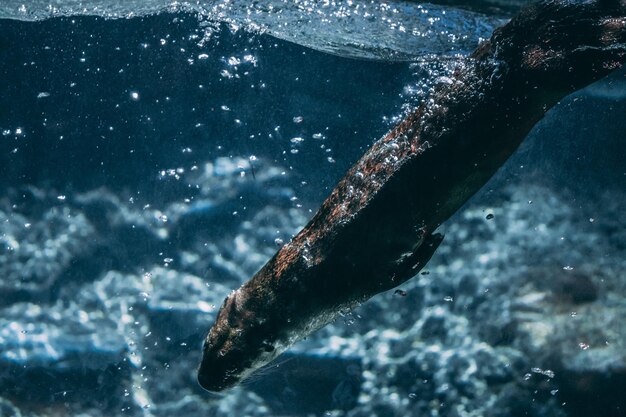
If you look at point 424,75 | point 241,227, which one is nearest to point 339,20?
point 424,75

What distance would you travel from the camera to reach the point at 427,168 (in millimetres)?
Answer: 3561

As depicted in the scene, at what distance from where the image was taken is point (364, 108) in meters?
6.57

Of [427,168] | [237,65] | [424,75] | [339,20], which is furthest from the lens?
[237,65]

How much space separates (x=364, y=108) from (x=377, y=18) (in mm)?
1203

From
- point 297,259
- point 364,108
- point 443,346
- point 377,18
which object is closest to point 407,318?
point 443,346

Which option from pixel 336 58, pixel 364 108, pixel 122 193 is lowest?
→ pixel 122 193

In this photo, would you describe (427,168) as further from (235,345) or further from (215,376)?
(215,376)

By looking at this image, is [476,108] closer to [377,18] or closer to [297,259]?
[297,259]

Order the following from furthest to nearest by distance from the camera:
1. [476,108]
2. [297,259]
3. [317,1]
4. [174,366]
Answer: [174,366], [317,1], [297,259], [476,108]

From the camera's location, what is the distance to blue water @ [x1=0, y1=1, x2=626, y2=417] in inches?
252

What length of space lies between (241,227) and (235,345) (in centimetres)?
265

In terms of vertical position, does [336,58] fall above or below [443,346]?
above

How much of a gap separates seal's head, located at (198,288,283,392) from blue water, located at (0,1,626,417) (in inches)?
83.2

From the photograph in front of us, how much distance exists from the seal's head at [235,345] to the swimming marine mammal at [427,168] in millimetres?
13
